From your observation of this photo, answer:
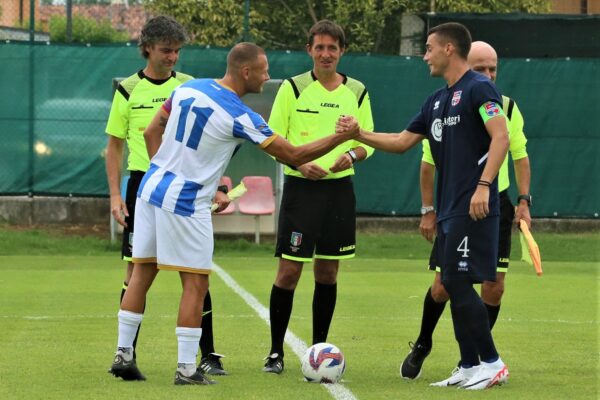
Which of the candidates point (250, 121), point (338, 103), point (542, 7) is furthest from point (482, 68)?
point (542, 7)

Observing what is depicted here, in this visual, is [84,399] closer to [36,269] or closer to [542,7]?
[36,269]

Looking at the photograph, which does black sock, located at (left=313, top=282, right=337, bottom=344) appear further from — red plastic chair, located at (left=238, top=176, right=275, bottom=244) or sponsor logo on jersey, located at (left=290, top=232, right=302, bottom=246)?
red plastic chair, located at (left=238, top=176, right=275, bottom=244)

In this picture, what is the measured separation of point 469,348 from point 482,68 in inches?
74.0

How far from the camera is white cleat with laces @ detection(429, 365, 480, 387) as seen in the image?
25.2 ft

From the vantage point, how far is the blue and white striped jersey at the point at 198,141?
7.50 metres

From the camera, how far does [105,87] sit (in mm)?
19188

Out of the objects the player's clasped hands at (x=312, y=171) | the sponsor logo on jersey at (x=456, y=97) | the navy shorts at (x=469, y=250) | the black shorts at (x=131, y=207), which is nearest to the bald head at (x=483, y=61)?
the sponsor logo on jersey at (x=456, y=97)

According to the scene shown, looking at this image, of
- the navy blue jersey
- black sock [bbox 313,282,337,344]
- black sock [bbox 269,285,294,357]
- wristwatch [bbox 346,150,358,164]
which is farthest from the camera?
black sock [bbox 313,282,337,344]

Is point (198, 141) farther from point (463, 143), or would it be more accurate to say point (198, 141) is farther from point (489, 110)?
point (489, 110)

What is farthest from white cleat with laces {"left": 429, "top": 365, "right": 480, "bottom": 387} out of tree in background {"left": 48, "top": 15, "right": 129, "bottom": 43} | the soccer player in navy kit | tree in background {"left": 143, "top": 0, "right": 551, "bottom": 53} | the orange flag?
tree in background {"left": 48, "top": 15, "right": 129, "bottom": 43}

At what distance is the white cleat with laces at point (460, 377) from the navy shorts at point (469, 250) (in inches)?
21.1

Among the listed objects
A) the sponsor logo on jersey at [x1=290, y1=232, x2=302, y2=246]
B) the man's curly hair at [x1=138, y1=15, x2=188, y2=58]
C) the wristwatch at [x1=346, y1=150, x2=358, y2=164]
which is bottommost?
the sponsor logo on jersey at [x1=290, y1=232, x2=302, y2=246]

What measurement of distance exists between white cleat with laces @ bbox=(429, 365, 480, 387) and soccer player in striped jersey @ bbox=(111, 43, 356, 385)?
138 centimetres

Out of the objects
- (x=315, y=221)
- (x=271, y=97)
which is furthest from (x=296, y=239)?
(x=271, y=97)
